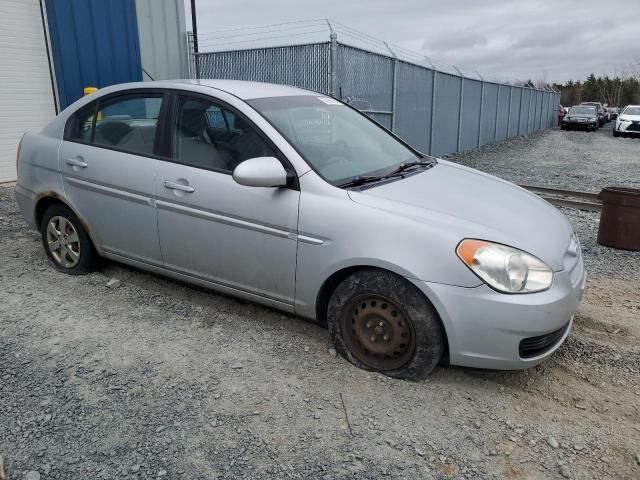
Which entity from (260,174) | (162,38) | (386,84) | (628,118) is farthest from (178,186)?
(628,118)

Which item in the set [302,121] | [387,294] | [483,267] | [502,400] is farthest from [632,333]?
[302,121]

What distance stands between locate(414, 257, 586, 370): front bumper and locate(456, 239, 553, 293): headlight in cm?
4

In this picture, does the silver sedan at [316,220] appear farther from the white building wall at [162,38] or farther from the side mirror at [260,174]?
the white building wall at [162,38]

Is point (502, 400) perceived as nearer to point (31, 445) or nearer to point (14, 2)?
point (31, 445)

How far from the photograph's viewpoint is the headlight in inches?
106

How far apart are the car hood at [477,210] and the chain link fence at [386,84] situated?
6.55 m

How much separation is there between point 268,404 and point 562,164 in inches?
533

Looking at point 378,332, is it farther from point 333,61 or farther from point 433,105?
point 433,105

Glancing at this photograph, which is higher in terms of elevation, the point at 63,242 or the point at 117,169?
the point at 117,169

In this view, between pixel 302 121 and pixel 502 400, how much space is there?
2148 mm

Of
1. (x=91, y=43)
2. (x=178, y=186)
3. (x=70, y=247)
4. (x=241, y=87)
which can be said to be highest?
(x=91, y=43)

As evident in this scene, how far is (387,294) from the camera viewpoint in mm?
2896

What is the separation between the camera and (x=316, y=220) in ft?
10.1

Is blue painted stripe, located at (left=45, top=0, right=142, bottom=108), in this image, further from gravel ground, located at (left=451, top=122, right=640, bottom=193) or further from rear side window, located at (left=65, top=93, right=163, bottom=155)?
gravel ground, located at (left=451, top=122, right=640, bottom=193)
